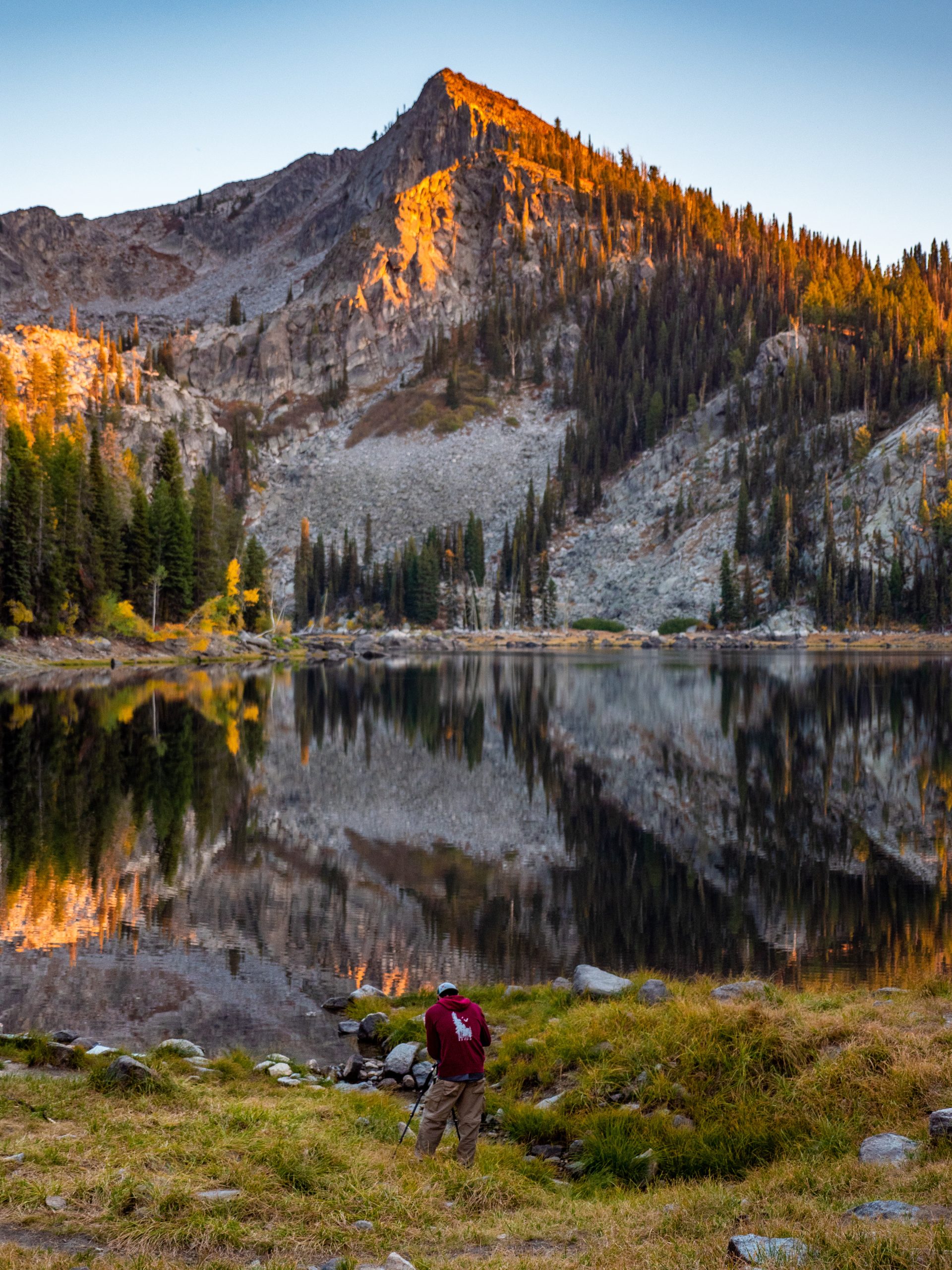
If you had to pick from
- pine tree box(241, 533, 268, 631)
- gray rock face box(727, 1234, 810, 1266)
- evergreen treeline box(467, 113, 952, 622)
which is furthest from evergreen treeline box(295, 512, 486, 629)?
gray rock face box(727, 1234, 810, 1266)

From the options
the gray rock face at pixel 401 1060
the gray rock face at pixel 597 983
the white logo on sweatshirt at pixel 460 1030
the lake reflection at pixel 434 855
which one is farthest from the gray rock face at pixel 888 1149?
the lake reflection at pixel 434 855

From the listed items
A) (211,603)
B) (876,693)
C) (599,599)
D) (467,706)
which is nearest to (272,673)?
(211,603)

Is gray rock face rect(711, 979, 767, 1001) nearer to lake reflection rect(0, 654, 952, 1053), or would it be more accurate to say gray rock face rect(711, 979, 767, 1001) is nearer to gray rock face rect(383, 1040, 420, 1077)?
lake reflection rect(0, 654, 952, 1053)

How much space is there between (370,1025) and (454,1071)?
4.54 meters

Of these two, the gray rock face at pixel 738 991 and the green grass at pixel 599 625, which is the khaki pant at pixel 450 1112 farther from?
the green grass at pixel 599 625

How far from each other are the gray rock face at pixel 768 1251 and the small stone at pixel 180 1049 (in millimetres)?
7790

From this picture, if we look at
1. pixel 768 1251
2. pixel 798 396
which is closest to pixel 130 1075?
pixel 768 1251

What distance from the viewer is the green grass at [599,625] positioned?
141875 millimetres

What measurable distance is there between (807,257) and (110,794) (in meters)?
209

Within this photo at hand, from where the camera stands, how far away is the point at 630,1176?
27.1 feet

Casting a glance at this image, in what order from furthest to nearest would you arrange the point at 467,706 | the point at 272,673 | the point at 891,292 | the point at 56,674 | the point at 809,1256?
the point at 891,292 → the point at 272,673 → the point at 56,674 → the point at 467,706 → the point at 809,1256

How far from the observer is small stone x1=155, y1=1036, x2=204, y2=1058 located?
11.4 metres

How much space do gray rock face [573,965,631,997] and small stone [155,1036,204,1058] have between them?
5083mm

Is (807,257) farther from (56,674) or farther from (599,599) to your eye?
(56,674)
